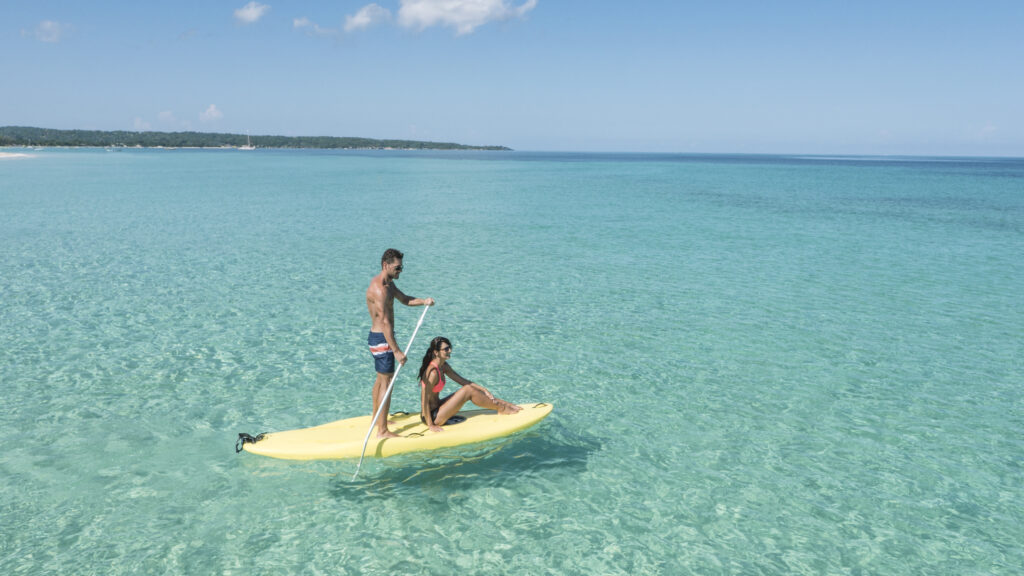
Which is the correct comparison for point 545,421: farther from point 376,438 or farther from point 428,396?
point 376,438

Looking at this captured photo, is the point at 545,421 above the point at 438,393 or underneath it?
underneath

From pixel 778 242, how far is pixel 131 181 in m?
51.9

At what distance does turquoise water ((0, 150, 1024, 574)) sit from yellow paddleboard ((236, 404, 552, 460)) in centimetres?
24

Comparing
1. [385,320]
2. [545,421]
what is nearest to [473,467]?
[545,421]

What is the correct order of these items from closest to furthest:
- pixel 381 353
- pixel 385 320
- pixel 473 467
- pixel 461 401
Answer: pixel 385 320
pixel 381 353
pixel 473 467
pixel 461 401

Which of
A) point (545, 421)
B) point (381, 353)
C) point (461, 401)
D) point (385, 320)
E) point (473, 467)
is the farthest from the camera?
point (545, 421)

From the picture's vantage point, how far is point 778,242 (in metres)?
25.5

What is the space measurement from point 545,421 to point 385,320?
292 centimetres

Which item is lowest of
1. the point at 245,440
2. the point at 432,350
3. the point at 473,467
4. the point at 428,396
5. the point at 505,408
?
the point at 473,467

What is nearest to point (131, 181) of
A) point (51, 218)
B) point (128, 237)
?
point (51, 218)

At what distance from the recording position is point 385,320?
24.0 feet

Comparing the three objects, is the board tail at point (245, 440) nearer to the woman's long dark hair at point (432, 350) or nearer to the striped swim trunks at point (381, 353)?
the striped swim trunks at point (381, 353)

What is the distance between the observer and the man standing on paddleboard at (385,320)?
7.14 m

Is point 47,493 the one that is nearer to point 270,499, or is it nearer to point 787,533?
point 270,499
